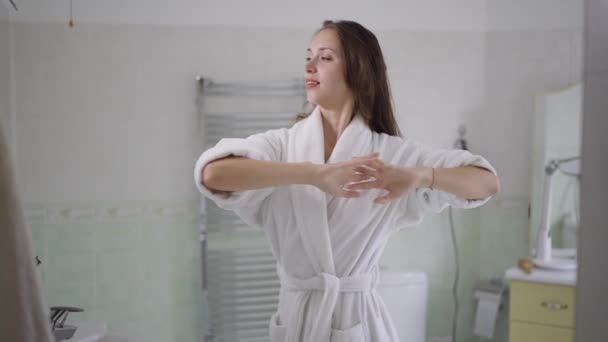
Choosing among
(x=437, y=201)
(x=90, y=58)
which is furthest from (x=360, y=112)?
(x=90, y=58)

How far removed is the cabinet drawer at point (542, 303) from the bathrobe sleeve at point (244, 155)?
807 millimetres

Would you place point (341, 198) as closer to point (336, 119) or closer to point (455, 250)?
point (336, 119)

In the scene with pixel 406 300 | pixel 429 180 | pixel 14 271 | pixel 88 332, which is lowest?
pixel 406 300

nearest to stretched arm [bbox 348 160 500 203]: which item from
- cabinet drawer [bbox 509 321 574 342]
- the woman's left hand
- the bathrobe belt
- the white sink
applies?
the woman's left hand

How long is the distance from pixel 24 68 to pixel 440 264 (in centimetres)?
184

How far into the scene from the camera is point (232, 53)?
2127mm

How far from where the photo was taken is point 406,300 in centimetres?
206

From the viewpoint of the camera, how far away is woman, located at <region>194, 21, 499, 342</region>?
991 millimetres

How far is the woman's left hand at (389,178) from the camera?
2.94 ft

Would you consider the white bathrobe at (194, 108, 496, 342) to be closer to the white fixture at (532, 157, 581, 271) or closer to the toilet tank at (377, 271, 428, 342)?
the white fixture at (532, 157, 581, 271)

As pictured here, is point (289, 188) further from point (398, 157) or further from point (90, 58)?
point (90, 58)

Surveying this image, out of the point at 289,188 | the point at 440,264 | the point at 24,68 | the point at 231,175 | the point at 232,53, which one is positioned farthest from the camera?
the point at 440,264

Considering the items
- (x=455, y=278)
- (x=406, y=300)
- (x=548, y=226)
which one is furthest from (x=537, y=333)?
(x=455, y=278)

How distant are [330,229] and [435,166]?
234 millimetres
